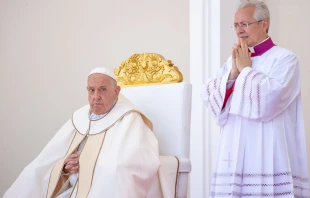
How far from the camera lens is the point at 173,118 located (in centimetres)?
466

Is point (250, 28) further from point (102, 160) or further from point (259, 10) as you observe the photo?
point (102, 160)

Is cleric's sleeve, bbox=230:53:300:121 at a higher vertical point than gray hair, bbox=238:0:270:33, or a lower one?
lower

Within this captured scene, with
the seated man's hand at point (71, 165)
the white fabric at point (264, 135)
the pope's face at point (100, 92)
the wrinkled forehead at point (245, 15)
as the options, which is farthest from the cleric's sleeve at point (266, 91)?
the seated man's hand at point (71, 165)

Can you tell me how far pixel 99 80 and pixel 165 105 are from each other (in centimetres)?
56

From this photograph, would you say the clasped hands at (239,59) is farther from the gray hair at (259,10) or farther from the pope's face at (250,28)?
the gray hair at (259,10)

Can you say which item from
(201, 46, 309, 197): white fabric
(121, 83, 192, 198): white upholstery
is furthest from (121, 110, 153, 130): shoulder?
(201, 46, 309, 197): white fabric

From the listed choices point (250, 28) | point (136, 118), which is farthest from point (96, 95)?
point (250, 28)

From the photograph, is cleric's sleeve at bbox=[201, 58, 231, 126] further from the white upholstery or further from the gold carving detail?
the gold carving detail

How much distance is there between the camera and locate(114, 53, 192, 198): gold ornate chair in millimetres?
4461

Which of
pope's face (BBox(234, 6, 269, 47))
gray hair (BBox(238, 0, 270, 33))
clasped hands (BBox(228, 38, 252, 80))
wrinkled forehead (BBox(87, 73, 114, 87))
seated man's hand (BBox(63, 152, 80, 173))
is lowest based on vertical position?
seated man's hand (BBox(63, 152, 80, 173))

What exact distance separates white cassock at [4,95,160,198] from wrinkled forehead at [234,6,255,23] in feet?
3.42

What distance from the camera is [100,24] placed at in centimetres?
671

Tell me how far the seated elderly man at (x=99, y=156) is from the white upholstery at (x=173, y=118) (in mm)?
164

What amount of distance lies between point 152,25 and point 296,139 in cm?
273
